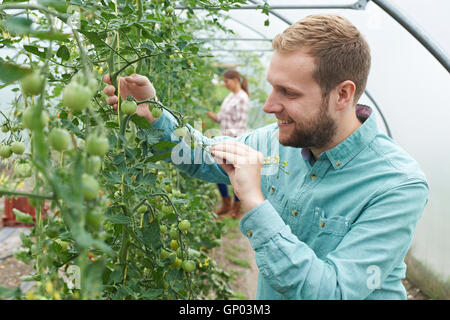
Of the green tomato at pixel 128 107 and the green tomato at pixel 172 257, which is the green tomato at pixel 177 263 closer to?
the green tomato at pixel 172 257

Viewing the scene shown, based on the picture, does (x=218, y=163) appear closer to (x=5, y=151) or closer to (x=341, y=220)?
(x=341, y=220)

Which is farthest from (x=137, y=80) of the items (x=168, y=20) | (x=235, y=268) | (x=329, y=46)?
(x=235, y=268)

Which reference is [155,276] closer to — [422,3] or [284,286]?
[284,286]

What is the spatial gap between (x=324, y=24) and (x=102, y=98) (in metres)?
0.63

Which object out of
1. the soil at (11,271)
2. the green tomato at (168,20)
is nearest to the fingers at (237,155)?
the green tomato at (168,20)

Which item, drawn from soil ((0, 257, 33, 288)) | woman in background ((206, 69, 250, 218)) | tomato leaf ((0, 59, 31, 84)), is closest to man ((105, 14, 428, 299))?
tomato leaf ((0, 59, 31, 84))

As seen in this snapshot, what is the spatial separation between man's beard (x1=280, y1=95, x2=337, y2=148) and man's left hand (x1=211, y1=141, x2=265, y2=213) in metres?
0.15

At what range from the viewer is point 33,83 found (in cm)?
42

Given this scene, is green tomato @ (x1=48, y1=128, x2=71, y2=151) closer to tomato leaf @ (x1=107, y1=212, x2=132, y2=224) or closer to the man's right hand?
tomato leaf @ (x1=107, y1=212, x2=132, y2=224)

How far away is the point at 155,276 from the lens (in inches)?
38.4

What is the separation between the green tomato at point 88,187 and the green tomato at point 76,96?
8cm

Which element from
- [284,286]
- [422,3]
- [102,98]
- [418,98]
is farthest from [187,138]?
[418,98]

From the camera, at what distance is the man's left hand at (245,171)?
944 mm

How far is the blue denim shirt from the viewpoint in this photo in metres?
0.89
